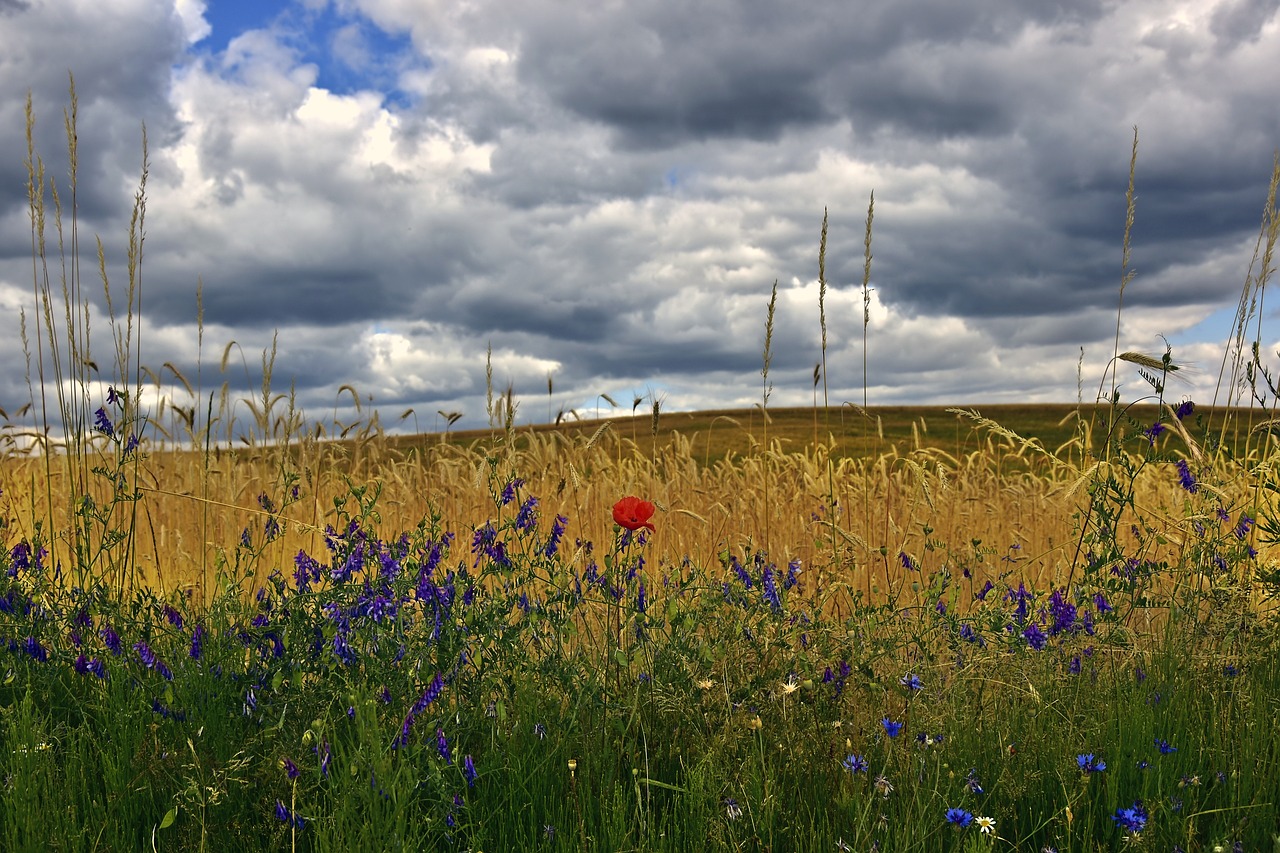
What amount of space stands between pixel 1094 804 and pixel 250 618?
2.45m

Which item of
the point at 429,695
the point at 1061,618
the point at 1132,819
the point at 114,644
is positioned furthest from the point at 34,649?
the point at 1061,618

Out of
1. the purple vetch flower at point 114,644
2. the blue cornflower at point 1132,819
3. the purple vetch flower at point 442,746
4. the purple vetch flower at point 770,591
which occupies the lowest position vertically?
the blue cornflower at point 1132,819

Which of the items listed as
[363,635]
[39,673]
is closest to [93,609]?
[39,673]

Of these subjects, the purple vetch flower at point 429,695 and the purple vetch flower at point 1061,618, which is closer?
the purple vetch flower at point 429,695

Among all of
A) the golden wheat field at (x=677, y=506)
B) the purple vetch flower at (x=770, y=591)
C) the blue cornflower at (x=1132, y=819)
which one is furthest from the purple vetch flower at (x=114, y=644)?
the blue cornflower at (x=1132, y=819)

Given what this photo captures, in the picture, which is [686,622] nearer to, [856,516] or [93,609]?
[93,609]

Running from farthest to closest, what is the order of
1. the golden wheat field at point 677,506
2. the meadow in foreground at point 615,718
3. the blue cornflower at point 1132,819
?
1. the golden wheat field at point 677,506
2. the meadow in foreground at point 615,718
3. the blue cornflower at point 1132,819

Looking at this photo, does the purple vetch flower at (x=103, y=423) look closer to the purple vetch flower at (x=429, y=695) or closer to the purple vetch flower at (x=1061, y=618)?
the purple vetch flower at (x=429, y=695)

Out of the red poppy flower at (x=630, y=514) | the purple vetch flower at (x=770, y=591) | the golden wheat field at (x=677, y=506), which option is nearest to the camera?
the red poppy flower at (x=630, y=514)

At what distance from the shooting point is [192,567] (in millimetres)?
5961

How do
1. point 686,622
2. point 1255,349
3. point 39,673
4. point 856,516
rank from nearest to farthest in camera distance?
point 686,622 → point 39,673 → point 1255,349 → point 856,516

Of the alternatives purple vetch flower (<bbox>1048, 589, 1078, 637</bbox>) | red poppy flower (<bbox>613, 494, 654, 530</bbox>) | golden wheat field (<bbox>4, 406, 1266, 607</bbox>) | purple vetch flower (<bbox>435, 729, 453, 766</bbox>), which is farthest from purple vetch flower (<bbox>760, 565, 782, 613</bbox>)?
golden wheat field (<bbox>4, 406, 1266, 607</bbox>)

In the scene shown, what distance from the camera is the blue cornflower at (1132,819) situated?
1.92m

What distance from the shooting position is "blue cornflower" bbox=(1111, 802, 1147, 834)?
1.92 metres
